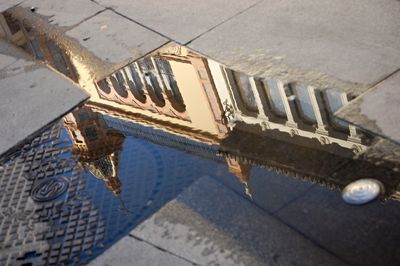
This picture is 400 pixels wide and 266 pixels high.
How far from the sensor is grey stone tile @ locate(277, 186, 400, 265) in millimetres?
3484

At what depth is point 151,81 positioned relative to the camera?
19.2 ft

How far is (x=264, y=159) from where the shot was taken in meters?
4.40

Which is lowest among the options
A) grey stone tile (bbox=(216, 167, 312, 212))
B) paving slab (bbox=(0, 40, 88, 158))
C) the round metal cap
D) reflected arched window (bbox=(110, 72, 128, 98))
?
the round metal cap

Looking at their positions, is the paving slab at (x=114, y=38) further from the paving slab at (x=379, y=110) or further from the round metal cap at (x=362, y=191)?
the round metal cap at (x=362, y=191)

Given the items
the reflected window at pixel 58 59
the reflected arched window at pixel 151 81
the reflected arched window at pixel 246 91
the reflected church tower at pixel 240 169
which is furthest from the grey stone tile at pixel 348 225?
the reflected window at pixel 58 59

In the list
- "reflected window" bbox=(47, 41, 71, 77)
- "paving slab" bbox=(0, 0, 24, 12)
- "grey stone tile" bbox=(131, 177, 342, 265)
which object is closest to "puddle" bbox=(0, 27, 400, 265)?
"grey stone tile" bbox=(131, 177, 342, 265)

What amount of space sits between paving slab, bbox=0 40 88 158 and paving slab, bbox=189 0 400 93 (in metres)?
1.41

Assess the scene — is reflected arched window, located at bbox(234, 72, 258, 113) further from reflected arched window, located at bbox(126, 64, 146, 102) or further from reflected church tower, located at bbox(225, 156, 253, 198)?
reflected arched window, located at bbox(126, 64, 146, 102)

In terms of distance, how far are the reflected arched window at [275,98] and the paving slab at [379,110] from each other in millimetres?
568

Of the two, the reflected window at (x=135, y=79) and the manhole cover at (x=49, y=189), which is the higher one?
the reflected window at (x=135, y=79)

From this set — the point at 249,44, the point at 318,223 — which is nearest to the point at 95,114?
the point at 249,44

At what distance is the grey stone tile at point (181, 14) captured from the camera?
644 cm

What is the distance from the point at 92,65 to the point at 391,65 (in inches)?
119

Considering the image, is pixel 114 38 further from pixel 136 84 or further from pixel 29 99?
pixel 29 99
